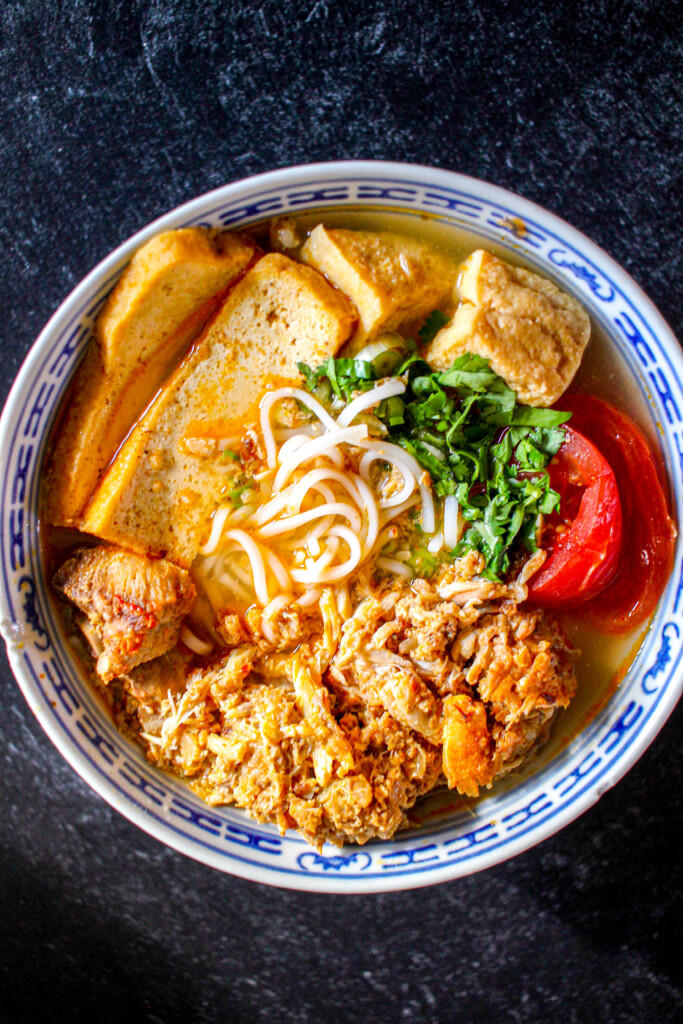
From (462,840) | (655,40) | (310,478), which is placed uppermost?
(655,40)

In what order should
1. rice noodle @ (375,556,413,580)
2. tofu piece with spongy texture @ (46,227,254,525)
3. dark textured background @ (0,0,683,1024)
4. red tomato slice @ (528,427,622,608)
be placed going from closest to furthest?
tofu piece with spongy texture @ (46,227,254,525) → red tomato slice @ (528,427,622,608) → rice noodle @ (375,556,413,580) → dark textured background @ (0,0,683,1024)

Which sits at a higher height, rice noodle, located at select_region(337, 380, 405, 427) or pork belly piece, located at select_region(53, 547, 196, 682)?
rice noodle, located at select_region(337, 380, 405, 427)

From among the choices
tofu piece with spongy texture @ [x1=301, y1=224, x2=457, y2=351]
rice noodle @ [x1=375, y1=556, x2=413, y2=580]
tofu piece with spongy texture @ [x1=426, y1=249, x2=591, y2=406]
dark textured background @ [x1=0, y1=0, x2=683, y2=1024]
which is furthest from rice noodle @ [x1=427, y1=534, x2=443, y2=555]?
dark textured background @ [x1=0, y1=0, x2=683, y2=1024]

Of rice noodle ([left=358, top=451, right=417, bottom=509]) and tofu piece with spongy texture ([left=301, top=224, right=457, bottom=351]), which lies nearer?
tofu piece with spongy texture ([left=301, top=224, right=457, bottom=351])

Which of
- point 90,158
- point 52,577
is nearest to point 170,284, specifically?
point 90,158

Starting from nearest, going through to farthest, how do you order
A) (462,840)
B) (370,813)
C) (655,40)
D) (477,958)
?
(370,813), (462,840), (655,40), (477,958)

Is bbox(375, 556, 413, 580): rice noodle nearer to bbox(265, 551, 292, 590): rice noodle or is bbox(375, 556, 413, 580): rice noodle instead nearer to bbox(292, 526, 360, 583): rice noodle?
bbox(292, 526, 360, 583): rice noodle

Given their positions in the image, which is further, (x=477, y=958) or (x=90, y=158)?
(x=477, y=958)

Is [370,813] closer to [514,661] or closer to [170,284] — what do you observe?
[514,661]

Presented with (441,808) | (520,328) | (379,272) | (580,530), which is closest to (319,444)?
(379,272)
